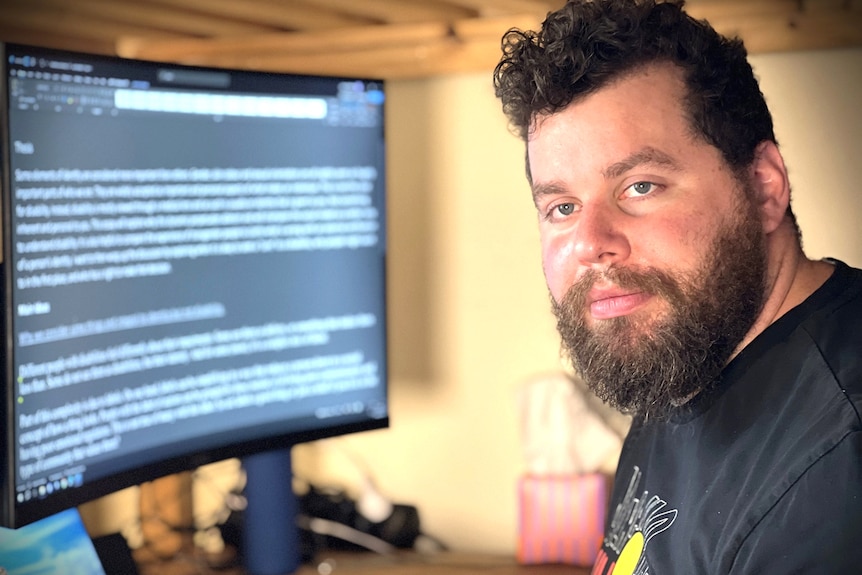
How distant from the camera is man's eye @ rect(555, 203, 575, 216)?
0.93 metres

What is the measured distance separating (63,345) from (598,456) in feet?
2.20

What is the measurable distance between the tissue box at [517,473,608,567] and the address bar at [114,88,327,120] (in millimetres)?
548

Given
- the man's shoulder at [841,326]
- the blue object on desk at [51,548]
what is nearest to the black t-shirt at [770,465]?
the man's shoulder at [841,326]

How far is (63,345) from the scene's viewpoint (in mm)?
918

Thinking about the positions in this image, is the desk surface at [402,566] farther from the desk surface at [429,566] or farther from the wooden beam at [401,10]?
the wooden beam at [401,10]

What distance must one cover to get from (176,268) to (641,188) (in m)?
Answer: 0.50

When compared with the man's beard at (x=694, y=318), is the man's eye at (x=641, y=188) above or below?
above

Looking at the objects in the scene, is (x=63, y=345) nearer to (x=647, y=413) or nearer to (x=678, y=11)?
(x=647, y=413)

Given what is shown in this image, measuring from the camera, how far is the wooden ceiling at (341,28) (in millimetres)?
1059

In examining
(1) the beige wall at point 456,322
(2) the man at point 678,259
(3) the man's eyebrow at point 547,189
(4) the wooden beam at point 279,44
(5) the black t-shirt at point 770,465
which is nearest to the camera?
(5) the black t-shirt at point 770,465

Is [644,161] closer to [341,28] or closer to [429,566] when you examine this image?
[341,28]

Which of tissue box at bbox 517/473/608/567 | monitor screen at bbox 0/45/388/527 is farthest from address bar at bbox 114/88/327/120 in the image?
tissue box at bbox 517/473/608/567

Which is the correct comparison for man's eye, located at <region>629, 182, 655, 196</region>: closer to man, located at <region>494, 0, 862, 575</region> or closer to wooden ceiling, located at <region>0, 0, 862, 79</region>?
man, located at <region>494, 0, 862, 575</region>

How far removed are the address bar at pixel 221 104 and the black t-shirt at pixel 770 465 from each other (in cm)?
55
